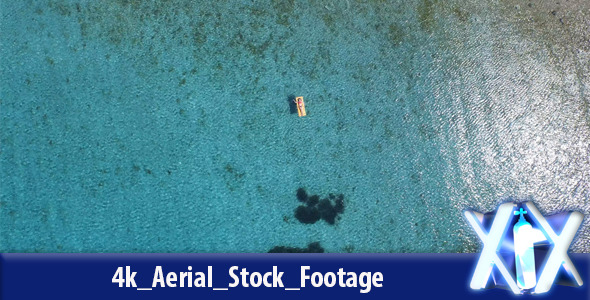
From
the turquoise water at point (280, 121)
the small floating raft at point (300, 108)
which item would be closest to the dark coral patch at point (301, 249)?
the turquoise water at point (280, 121)

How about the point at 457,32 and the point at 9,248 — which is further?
the point at 457,32

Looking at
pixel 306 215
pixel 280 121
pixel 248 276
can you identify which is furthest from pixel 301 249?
pixel 280 121

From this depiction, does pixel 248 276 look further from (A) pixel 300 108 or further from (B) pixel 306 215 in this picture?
(A) pixel 300 108

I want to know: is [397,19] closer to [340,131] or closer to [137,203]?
[340,131]

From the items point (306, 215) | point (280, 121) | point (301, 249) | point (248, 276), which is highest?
point (280, 121)

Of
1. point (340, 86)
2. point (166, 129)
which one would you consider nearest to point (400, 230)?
point (340, 86)

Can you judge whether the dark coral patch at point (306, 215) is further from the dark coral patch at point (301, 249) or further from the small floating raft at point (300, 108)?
the small floating raft at point (300, 108)
